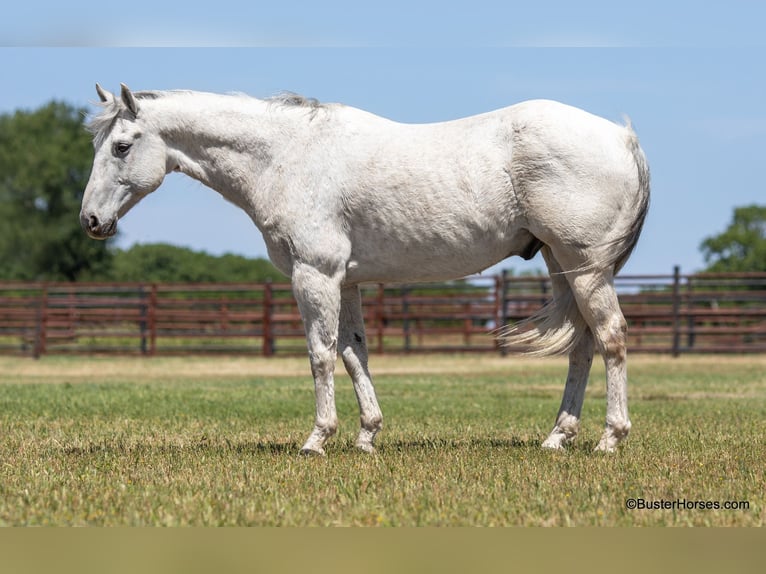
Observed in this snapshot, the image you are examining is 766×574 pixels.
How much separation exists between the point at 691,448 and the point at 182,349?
68.1ft

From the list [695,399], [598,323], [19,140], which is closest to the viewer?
[598,323]

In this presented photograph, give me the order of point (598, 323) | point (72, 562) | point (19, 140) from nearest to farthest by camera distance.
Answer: point (72, 562) < point (598, 323) < point (19, 140)

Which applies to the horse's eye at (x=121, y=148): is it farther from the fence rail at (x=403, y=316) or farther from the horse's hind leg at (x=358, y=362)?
the fence rail at (x=403, y=316)

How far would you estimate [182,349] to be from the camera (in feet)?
87.1

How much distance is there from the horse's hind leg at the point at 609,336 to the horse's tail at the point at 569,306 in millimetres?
92

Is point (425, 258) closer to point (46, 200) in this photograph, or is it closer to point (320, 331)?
point (320, 331)

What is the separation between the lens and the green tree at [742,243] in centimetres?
6291

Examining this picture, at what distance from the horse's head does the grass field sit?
64.5 inches

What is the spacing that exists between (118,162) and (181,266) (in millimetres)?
58427

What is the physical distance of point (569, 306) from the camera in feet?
23.5

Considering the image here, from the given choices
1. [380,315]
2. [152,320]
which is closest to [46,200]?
[152,320]

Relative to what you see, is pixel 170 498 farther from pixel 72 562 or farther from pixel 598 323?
pixel 598 323

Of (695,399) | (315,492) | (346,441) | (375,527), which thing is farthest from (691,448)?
(695,399)

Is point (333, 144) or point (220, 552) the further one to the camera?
point (333, 144)
